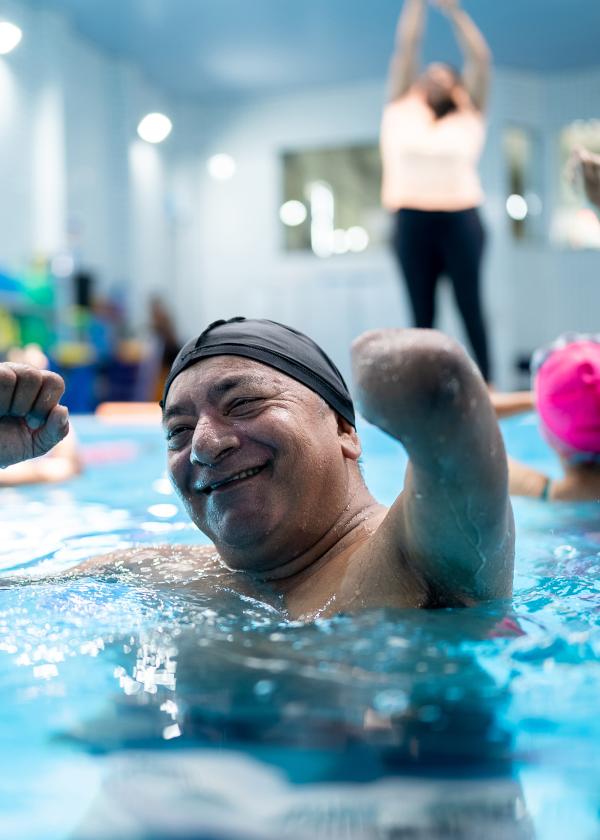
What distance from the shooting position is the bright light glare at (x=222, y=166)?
14.8m

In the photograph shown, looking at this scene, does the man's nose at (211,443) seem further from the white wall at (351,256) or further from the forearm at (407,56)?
the white wall at (351,256)

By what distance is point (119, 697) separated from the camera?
142 centimetres

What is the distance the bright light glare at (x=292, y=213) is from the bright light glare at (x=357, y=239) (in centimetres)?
79

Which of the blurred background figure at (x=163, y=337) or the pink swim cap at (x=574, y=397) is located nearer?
the pink swim cap at (x=574, y=397)

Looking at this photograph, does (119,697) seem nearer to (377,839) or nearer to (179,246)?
(377,839)

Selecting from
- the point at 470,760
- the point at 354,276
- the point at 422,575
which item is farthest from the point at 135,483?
the point at 354,276

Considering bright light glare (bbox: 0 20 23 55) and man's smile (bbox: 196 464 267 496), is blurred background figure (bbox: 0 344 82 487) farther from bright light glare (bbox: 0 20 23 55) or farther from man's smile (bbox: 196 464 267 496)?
bright light glare (bbox: 0 20 23 55)

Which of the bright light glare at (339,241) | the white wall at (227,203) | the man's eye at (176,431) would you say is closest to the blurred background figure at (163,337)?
the white wall at (227,203)

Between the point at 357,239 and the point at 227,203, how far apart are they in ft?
7.35

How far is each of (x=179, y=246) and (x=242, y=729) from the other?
14402mm

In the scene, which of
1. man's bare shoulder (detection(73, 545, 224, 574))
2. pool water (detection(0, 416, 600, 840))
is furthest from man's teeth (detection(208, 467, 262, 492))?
man's bare shoulder (detection(73, 545, 224, 574))

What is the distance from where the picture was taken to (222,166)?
48.6 ft

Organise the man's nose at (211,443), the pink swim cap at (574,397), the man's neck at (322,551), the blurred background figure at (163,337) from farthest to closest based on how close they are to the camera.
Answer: the blurred background figure at (163,337) → the pink swim cap at (574,397) → the man's neck at (322,551) → the man's nose at (211,443)

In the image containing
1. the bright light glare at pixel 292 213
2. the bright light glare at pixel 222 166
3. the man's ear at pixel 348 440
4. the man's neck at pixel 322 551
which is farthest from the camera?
the bright light glare at pixel 222 166
